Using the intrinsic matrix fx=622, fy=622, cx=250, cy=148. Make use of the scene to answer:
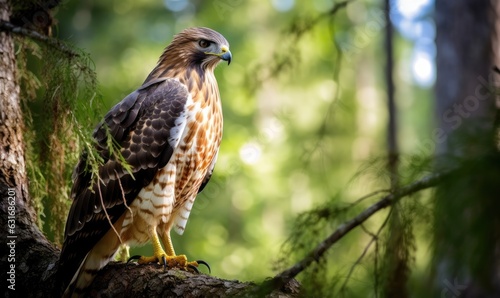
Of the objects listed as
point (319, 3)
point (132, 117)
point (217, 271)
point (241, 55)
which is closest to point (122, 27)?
point (241, 55)

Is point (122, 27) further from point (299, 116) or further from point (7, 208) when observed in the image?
point (7, 208)

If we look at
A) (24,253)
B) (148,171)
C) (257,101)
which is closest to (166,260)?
(148,171)

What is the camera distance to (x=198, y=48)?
195 inches

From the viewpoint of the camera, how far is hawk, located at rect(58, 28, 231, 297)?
13.8ft

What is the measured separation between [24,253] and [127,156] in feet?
3.15

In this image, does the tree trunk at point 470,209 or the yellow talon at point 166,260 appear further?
the yellow talon at point 166,260

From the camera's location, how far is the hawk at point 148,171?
13.8 ft

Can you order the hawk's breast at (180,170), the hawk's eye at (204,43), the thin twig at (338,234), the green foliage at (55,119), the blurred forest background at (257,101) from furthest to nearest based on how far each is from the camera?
1. the blurred forest background at (257,101)
2. the hawk's eye at (204,43)
3. the hawk's breast at (180,170)
4. the green foliage at (55,119)
5. the thin twig at (338,234)

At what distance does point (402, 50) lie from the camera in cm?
2477

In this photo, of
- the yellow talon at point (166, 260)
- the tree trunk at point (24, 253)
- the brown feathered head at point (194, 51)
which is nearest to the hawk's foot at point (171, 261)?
the yellow talon at point (166, 260)

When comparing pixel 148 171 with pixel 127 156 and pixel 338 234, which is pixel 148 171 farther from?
pixel 338 234

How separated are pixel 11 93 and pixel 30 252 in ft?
3.56

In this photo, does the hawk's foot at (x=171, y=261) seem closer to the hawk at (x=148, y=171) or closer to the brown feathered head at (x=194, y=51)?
the hawk at (x=148, y=171)

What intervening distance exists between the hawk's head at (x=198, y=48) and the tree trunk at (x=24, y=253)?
4.18 ft
